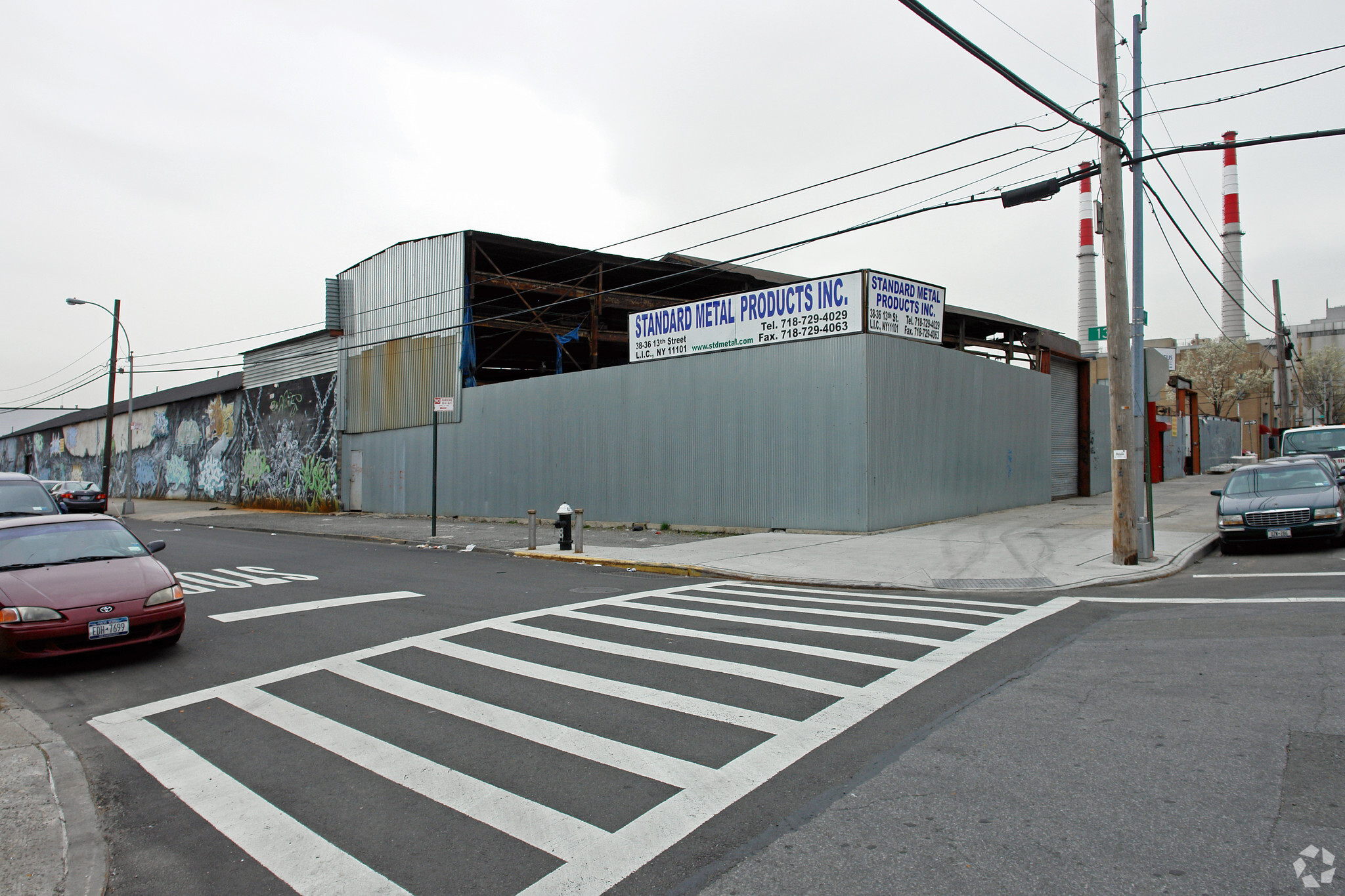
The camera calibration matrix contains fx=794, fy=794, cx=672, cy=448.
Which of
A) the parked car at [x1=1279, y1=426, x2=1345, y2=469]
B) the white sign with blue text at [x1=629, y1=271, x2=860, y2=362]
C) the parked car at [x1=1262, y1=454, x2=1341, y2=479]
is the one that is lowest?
the parked car at [x1=1262, y1=454, x2=1341, y2=479]

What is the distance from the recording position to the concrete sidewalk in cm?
1191

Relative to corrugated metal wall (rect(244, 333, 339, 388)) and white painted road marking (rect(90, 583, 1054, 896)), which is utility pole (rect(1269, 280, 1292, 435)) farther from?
corrugated metal wall (rect(244, 333, 339, 388))

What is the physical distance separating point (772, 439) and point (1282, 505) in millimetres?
9478

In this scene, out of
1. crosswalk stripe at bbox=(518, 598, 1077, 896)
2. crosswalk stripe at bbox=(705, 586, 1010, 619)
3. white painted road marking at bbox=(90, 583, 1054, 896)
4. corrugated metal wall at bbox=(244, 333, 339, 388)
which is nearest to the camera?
crosswalk stripe at bbox=(518, 598, 1077, 896)

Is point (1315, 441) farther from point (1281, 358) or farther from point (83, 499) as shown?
point (83, 499)

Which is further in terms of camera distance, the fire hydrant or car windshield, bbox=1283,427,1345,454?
car windshield, bbox=1283,427,1345,454

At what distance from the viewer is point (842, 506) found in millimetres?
17234

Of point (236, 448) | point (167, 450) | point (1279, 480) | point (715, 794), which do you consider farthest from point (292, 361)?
point (715, 794)

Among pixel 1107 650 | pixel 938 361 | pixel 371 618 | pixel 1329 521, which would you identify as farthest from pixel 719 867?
pixel 938 361

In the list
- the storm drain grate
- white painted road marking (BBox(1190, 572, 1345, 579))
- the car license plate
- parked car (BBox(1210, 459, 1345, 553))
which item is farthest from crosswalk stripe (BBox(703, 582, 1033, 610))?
the car license plate

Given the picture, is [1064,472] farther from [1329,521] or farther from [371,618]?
[371,618]

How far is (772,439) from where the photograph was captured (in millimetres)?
18469

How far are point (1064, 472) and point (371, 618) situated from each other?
24325 mm

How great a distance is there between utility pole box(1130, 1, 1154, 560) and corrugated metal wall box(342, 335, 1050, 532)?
4.89m
